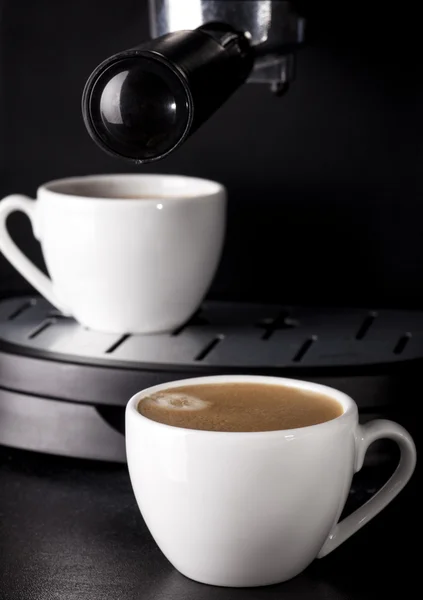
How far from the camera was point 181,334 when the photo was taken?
0.72 meters

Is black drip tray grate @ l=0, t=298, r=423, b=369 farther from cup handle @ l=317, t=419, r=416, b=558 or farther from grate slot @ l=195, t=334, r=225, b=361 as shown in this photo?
cup handle @ l=317, t=419, r=416, b=558

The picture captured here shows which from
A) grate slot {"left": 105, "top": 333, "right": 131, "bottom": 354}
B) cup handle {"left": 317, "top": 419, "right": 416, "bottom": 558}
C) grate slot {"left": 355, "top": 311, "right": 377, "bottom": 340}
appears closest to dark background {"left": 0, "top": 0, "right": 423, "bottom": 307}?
grate slot {"left": 355, "top": 311, "right": 377, "bottom": 340}

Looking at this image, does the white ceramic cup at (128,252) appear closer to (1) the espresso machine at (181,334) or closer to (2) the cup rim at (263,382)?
(1) the espresso machine at (181,334)

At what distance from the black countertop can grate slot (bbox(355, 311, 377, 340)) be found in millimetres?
92

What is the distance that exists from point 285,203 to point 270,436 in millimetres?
365

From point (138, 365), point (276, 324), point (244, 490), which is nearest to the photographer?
point (244, 490)

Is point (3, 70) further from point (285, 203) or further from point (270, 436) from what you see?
point (270, 436)

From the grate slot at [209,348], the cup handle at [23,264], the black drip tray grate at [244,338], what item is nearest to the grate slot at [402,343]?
the black drip tray grate at [244,338]

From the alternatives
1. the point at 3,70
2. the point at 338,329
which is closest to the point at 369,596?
the point at 338,329

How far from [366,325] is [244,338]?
0.30 feet

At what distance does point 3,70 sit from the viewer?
0.84 m

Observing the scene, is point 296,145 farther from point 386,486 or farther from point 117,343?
point 386,486

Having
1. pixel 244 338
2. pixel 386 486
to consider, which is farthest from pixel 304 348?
pixel 386 486

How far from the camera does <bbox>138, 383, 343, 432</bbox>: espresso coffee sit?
1.71 feet
